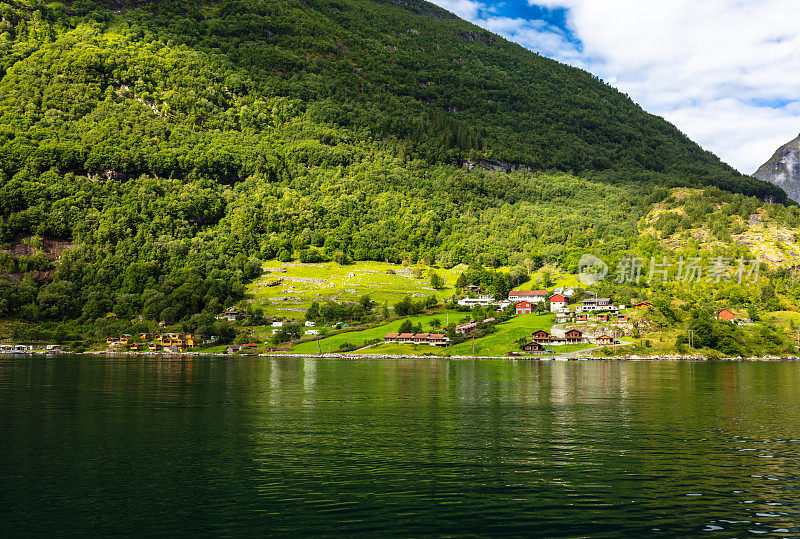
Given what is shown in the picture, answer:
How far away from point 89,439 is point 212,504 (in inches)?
812

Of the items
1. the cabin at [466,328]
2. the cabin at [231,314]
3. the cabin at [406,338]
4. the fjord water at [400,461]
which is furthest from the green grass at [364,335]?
the fjord water at [400,461]

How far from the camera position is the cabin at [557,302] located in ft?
591

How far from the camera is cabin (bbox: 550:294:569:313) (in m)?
180

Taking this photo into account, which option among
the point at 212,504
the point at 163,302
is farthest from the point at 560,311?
the point at 212,504

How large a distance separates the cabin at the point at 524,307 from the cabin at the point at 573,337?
111ft

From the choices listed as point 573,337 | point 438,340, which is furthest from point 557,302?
point 438,340

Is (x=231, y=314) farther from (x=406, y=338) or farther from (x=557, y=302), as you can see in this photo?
(x=557, y=302)

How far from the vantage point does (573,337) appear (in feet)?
490

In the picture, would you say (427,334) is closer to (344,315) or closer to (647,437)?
(344,315)

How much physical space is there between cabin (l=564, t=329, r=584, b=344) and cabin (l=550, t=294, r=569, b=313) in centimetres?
2859

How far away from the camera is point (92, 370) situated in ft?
352

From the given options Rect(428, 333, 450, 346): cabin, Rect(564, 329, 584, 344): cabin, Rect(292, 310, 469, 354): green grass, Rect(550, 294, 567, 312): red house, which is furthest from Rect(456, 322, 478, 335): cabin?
Rect(550, 294, 567, 312): red house

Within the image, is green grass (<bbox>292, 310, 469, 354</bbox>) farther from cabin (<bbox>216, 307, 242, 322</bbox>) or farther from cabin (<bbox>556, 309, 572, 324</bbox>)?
cabin (<bbox>216, 307, 242, 322</bbox>)

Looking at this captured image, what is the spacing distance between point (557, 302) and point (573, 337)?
3393 centimetres
